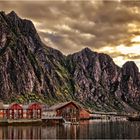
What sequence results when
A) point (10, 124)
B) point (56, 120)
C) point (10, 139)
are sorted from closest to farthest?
point (10, 139) → point (10, 124) → point (56, 120)

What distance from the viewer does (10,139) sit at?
294ft

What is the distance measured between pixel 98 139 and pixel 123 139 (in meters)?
6.00

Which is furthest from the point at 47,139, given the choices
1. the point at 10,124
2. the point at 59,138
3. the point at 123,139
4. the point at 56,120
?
the point at 56,120

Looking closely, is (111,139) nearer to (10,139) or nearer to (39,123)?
(10,139)

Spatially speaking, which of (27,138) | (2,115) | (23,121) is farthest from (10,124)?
(27,138)

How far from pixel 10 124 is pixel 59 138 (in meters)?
75.8

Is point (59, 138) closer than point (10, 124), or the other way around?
point (59, 138)

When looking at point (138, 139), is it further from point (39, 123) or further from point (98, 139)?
point (39, 123)

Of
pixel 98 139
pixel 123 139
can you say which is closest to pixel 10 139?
pixel 98 139

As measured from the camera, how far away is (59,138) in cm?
9456

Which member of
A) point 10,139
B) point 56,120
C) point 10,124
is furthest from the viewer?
point 56,120

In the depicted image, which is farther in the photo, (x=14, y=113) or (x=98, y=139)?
(x=14, y=113)

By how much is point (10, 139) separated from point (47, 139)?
8.35 metres

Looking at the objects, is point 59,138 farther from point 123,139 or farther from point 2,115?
point 2,115
